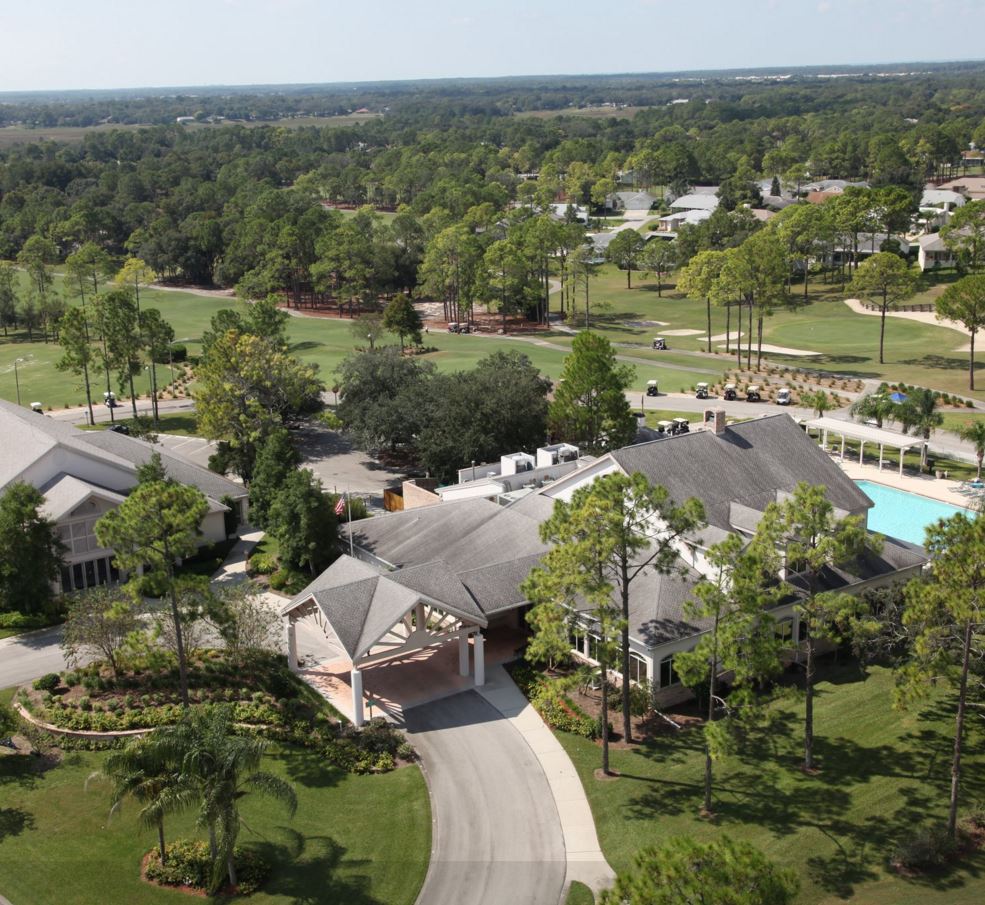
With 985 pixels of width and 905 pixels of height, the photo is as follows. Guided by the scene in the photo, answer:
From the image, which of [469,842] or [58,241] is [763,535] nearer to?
[469,842]

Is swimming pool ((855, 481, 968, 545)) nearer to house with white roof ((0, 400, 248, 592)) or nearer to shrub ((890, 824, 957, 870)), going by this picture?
shrub ((890, 824, 957, 870))

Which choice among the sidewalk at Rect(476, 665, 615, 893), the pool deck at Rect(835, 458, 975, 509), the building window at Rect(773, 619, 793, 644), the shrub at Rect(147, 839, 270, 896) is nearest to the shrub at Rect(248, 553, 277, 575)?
the sidewalk at Rect(476, 665, 615, 893)

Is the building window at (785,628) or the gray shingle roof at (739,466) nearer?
the building window at (785,628)

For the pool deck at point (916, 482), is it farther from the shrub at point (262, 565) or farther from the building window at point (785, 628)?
the shrub at point (262, 565)

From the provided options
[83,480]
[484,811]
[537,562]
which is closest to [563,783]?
[484,811]

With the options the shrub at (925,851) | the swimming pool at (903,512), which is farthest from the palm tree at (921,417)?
the shrub at (925,851)

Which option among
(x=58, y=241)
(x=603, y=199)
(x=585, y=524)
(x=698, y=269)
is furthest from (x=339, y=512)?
(x=603, y=199)
